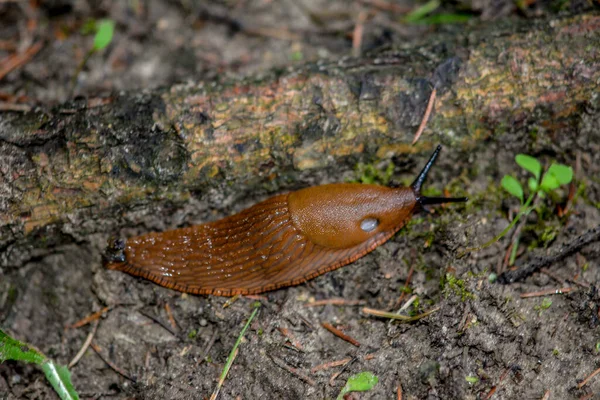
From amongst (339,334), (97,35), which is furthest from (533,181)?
(97,35)

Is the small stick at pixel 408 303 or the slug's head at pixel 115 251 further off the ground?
the slug's head at pixel 115 251

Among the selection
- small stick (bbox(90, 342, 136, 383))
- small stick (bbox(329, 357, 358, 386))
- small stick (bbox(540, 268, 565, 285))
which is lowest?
small stick (bbox(90, 342, 136, 383))

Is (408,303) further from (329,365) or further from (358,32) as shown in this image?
(358,32)

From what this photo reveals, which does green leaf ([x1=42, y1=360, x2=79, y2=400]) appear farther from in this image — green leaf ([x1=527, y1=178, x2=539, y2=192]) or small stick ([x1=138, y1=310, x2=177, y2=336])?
green leaf ([x1=527, y1=178, x2=539, y2=192])

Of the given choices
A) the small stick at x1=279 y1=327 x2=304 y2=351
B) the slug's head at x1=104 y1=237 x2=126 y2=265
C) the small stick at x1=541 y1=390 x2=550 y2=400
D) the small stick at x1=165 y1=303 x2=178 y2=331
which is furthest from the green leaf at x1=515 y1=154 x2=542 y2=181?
the slug's head at x1=104 y1=237 x2=126 y2=265

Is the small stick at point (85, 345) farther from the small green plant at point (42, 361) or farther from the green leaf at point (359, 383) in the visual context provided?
the green leaf at point (359, 383)

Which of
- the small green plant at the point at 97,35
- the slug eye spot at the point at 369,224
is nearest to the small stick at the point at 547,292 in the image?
the slug eye spot at the point at 369,224

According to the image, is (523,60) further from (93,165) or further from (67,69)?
(67,69)
